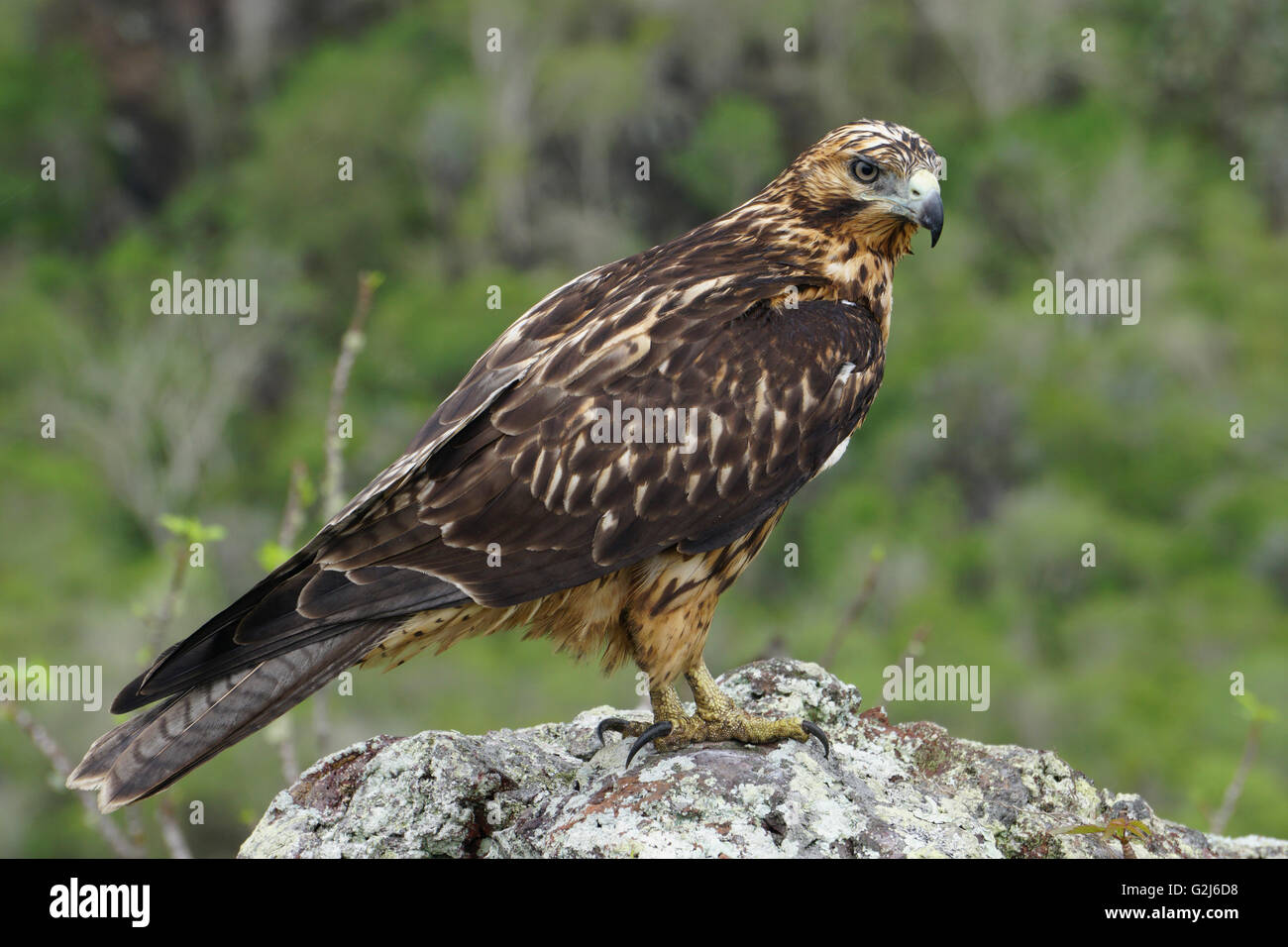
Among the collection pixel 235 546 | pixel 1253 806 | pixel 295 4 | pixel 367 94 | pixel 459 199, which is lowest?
pixel 1253 806

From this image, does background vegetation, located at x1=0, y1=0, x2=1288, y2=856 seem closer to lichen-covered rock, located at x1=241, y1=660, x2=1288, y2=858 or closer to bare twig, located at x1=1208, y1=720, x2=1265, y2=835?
bare twig, located at x1=1208, y1=720, x2=1265, y2=835

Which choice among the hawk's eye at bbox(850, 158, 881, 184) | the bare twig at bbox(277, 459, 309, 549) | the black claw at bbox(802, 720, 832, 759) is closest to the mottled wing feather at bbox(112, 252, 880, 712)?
the bare twig at bbox(277, 459, 309, 549)

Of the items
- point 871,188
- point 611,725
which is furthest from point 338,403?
point 871,188

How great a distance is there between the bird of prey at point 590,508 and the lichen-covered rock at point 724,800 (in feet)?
1.02

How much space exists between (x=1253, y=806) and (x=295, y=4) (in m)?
79.0

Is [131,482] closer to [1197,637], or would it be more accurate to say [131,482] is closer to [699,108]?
[699,108]

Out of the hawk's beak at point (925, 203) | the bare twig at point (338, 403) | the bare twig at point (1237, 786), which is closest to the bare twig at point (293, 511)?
the bare twig at point (338, 403)

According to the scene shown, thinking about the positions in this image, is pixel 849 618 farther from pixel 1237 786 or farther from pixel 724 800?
pixel 1237 786

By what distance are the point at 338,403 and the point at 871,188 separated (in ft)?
7.57

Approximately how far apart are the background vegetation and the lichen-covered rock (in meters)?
36.0

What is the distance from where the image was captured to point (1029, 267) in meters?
78.1

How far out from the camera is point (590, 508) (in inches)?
211
